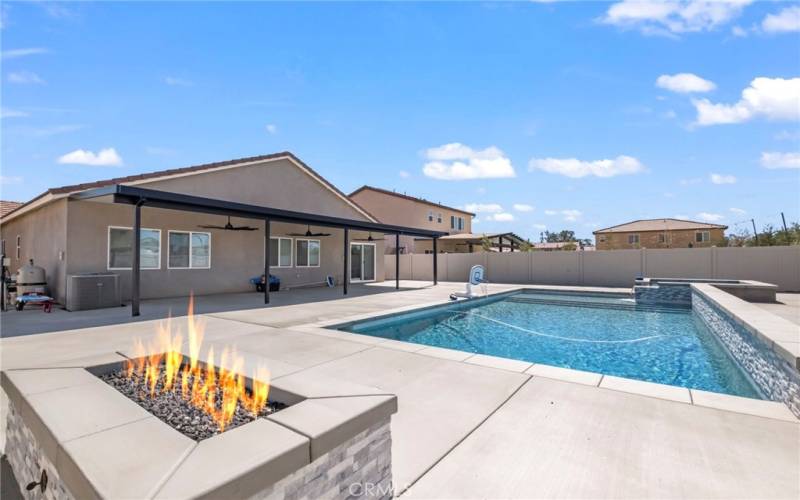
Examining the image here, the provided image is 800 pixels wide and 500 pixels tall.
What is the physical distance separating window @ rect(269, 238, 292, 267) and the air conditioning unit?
589 cm

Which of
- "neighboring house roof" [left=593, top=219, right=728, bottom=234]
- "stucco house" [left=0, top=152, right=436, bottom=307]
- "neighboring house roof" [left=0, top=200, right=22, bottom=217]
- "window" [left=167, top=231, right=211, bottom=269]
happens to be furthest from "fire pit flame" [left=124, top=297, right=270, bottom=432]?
"neighboring house roof" [left=593, top=219, right=728, bottom=234]

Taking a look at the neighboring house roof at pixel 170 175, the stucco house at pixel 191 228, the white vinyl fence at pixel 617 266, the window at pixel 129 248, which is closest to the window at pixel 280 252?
the stucco house at pixel 191 228

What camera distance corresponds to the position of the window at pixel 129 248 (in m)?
11.1

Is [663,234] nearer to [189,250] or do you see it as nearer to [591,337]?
[591,337]

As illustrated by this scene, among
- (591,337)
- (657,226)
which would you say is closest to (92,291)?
(591,337)

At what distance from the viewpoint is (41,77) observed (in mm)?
9750

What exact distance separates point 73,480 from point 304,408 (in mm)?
1026

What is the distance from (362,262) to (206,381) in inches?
698

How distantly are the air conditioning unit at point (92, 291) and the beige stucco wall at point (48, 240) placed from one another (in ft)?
3.52

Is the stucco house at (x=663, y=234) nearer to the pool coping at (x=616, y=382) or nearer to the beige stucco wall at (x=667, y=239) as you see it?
the beige stucco wall at (x=667, y=239)

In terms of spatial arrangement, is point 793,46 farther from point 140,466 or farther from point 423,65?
point 140,466

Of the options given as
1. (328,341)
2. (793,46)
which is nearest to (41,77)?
(328,341)

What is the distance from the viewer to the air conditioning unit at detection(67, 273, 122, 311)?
9439mm

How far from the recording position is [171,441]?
74.1 inches
